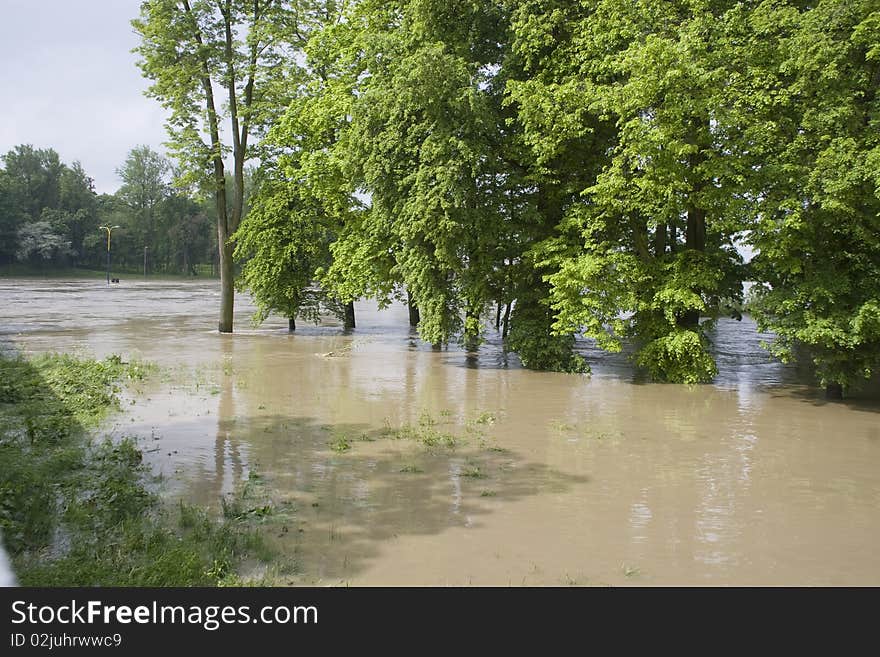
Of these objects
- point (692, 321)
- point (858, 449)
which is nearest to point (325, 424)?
point (858, 449)

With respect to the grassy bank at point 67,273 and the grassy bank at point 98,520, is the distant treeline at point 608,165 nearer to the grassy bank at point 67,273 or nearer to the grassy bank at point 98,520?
the grassy bank at point 98,520

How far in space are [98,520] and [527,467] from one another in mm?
5409

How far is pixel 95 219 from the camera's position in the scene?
109812 millimetres

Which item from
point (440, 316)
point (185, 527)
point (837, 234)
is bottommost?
point (185, 527)

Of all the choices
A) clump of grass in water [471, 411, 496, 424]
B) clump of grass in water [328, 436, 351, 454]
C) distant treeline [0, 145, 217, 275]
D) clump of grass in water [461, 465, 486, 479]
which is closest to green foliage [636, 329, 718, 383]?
clump of grass in water [471, 411, 496, 424]

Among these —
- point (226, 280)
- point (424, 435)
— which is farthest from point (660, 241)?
point (226, 280)

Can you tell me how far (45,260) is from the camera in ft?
317

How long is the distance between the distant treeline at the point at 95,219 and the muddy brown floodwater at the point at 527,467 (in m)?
86.0

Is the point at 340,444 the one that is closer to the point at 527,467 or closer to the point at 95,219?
the point at 527,467

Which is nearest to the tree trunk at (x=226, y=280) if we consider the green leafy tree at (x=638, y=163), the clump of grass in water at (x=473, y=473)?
the green leafy tree at (x=638, y=163)

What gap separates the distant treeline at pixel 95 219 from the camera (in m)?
92.2

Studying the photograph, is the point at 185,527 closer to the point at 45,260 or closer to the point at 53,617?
the point at 53,617

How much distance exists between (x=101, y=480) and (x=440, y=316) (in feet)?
40.1

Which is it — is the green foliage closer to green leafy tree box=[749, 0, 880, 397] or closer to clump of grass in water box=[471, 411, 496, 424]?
green leafy tree box=[749, 0, 880, 397]
